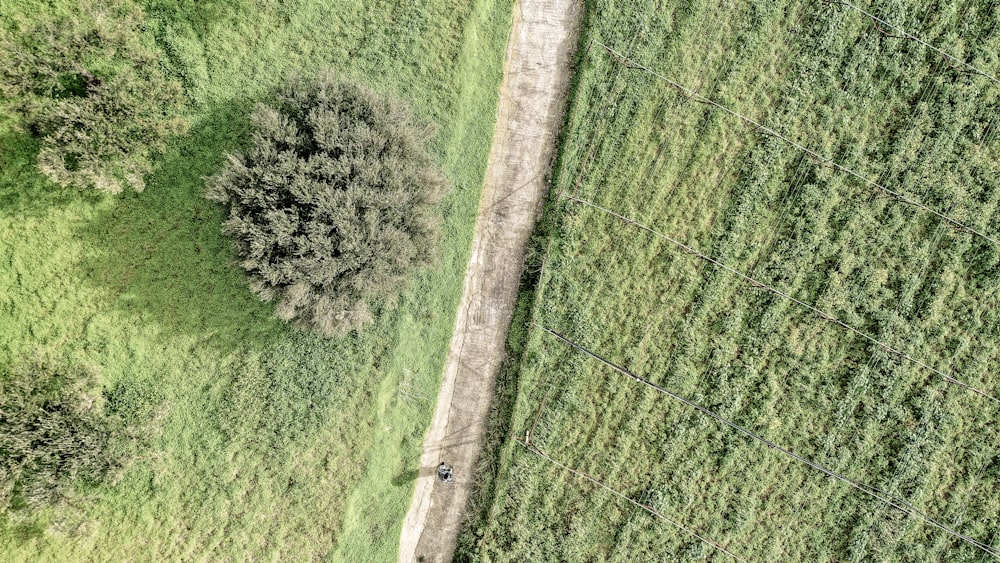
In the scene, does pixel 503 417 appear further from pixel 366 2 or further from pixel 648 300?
pixel 366 2

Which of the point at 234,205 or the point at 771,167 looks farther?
the point at 771,167

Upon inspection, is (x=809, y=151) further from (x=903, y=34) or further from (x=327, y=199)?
(x=327, y=199)

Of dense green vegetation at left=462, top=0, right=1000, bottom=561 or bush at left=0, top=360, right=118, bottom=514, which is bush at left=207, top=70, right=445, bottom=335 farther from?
bush at left=0, top=360, right=118, bottom=514

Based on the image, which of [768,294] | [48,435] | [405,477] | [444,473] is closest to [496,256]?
[444,473]

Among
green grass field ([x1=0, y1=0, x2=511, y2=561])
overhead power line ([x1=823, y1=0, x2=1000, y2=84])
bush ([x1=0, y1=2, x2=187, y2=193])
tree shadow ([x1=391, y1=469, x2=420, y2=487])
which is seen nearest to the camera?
bush ([x1=0, y1=2, x2=187, y2=193])

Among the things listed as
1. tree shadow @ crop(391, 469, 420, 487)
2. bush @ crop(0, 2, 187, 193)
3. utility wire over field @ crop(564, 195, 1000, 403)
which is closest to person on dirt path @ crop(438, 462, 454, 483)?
tree shadow @ crop(391, 469, 420, 487)

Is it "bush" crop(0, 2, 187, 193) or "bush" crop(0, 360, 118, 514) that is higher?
"bush" crop(0, 2, 187, 193)

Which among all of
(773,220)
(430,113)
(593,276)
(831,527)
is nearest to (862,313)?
(773,220)

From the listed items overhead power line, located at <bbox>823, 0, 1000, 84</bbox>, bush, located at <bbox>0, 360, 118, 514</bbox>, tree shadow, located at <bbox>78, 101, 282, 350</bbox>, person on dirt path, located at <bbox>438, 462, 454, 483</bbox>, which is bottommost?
person on dirt path, located at <bbox>438, 462, 454, 483</bbox>
